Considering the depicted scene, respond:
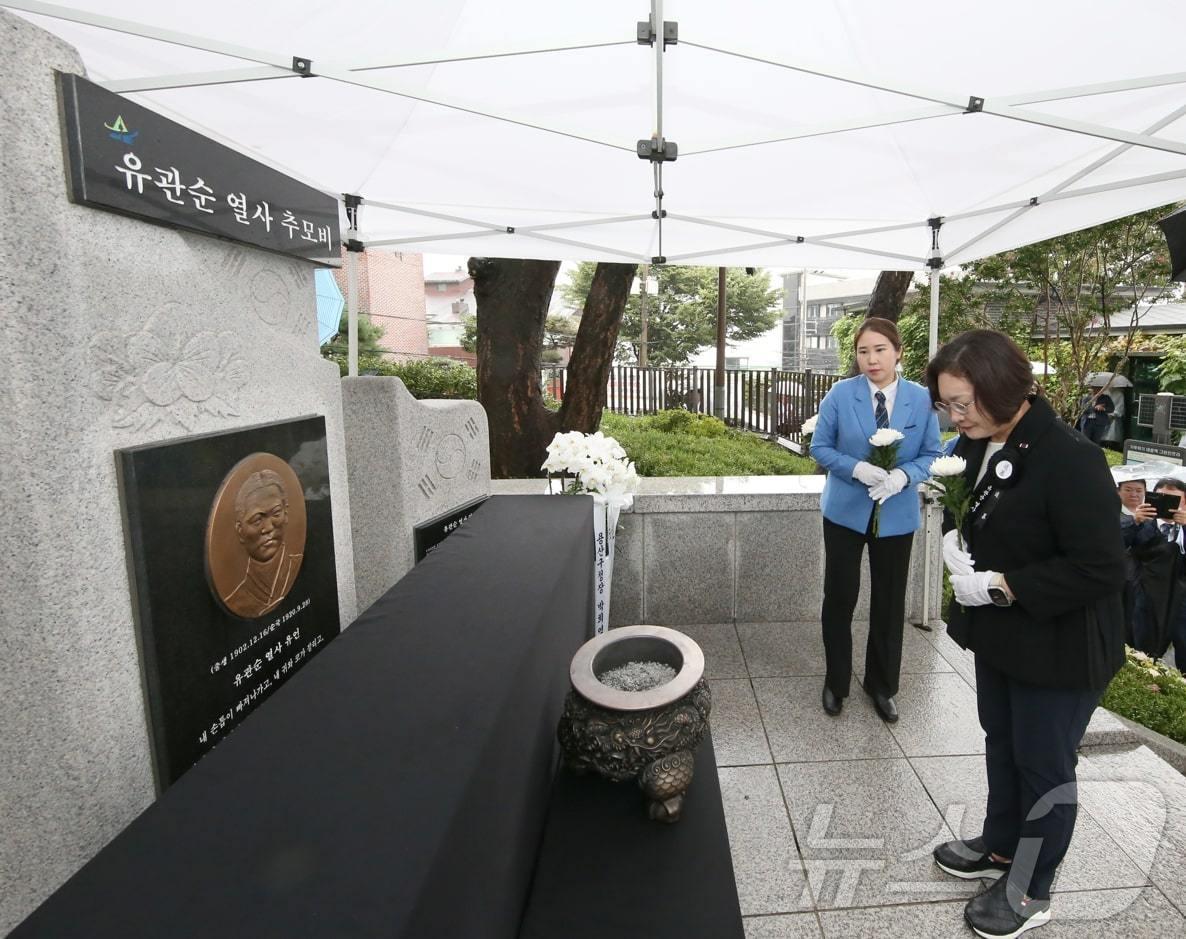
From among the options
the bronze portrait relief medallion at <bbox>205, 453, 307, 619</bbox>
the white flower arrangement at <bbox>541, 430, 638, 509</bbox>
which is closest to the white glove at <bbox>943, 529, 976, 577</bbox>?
the white flower arrangement at <bbox>541, 430, 638, 509</bbox>

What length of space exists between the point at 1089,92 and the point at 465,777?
417 cm

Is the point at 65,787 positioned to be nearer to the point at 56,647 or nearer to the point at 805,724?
the point at 56,647

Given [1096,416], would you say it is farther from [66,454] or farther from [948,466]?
[66,454]

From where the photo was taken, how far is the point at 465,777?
1.15 metres

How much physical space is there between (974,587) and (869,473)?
3.95 ft

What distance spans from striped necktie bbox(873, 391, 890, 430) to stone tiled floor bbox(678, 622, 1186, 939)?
1.59 m

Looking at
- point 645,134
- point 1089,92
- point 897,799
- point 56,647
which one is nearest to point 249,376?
point 56,647

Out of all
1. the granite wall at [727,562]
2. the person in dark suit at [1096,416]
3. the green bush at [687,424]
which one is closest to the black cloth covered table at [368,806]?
the granite wall at [727,562]

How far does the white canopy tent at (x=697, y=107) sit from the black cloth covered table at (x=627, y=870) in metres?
3.47

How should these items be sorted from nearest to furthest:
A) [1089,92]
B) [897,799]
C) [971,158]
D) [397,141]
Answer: [897,799] → [1089,92] → [971,158] → [397,141]

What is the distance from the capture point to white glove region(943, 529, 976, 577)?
88.4 inches

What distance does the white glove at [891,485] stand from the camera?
3.26 metres

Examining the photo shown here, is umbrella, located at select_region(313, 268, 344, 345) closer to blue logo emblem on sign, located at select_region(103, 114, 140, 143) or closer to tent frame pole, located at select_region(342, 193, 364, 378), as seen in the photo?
tent frame pole, located at select_region(342, 193, 364, 378)

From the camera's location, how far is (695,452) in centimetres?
1053
